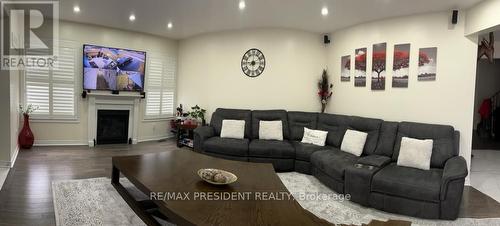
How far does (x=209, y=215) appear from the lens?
2.02m

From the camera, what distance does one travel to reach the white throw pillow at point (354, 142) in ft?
14.5

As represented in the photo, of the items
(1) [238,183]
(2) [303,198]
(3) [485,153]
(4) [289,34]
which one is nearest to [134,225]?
(1) [238,183]

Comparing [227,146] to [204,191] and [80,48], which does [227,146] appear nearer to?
[204,191]

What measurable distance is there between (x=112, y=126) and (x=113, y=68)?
4.19ft

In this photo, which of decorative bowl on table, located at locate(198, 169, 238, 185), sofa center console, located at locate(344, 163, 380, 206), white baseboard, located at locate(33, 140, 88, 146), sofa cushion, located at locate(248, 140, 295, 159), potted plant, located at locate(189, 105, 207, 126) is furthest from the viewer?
potted plant, located at locate(189, 105, 207, 126)

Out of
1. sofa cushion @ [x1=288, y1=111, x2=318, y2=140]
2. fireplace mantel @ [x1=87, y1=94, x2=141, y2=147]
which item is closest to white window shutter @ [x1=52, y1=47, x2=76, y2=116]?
fireplace mantel @ [x1=87, y1=94, x2=141, y2=147]

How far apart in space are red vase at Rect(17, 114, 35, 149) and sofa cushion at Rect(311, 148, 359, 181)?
5216mm

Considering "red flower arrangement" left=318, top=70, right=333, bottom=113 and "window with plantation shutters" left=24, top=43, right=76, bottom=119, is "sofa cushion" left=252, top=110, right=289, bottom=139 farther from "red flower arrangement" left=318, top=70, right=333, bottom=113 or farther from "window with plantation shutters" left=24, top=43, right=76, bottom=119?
"window with plantation shutters" left=24, top=43, right=76, bottom=119

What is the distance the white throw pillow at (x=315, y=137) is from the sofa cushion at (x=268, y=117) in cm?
40

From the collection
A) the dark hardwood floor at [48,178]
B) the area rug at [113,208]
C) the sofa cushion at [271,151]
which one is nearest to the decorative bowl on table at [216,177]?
the area rug at [113,208]

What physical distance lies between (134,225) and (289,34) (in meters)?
4.52

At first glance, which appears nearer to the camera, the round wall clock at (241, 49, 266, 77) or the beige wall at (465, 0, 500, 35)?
the beige wall at (465, 0, 500, 35)

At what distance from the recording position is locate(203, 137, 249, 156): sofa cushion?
489 cm

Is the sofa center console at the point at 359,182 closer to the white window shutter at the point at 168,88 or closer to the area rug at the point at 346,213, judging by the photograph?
the area rug at the point at 346,213
